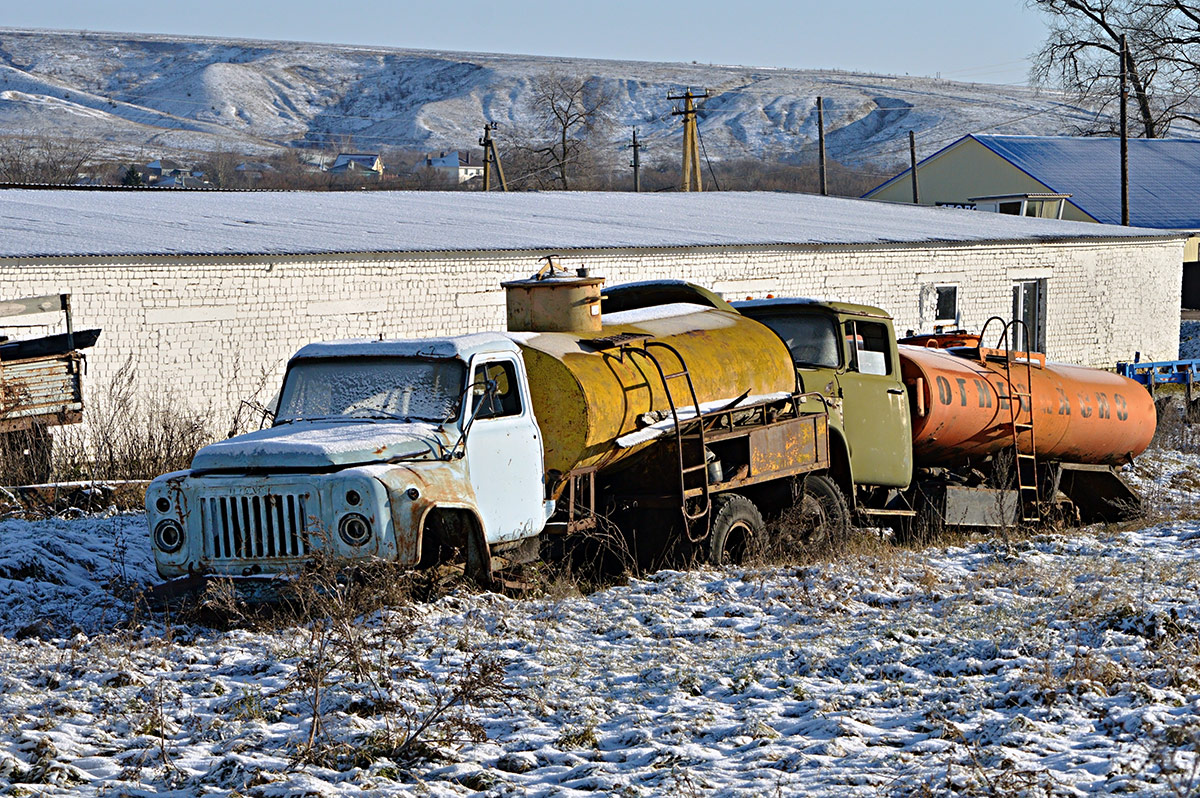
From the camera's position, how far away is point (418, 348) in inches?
364

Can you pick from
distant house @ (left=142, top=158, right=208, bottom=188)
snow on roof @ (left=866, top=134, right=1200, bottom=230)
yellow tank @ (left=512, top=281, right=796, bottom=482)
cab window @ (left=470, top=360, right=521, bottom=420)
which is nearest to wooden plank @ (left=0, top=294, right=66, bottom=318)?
yellow tank @ (left=512, top=281, right=796, bottom=482)

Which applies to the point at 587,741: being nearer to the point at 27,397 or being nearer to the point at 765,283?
the point at 27,397

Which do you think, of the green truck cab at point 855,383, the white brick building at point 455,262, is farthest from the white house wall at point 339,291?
the green truck cab at point 855,383

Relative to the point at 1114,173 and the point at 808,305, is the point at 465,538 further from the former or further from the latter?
the point at 1114,173

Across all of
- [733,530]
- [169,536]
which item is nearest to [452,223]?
[733,530]

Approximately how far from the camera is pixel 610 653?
8023mm

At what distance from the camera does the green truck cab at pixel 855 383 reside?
12.3 metres

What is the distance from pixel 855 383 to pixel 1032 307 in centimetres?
2023

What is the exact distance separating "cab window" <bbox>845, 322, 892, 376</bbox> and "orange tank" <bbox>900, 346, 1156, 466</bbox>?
43cm

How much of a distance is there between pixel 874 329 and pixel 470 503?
566 cm

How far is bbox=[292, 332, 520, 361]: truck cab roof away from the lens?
9180 millimetres

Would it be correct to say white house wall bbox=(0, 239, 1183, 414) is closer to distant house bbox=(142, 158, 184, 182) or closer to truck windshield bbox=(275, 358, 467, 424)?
truck windshield bbox=(275, 358, 467, 424)

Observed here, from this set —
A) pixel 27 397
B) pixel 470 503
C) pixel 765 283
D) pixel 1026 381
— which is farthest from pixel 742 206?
pixel 470 503

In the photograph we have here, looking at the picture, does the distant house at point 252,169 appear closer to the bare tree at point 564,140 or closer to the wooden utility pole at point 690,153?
the bare tree at point 564,140
